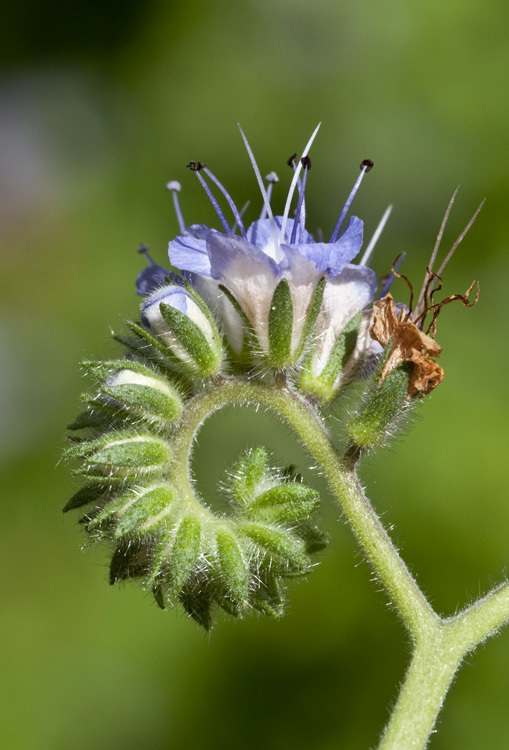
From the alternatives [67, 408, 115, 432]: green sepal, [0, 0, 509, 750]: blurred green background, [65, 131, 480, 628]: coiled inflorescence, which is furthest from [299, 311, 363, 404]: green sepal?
[0, 0, 509, 750]: blurred green background

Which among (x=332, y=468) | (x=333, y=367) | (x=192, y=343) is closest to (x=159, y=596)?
(x=332, y=468)

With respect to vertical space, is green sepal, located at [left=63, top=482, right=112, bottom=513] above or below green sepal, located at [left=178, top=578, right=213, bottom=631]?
above

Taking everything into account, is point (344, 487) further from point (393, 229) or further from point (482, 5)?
point (482, 5)

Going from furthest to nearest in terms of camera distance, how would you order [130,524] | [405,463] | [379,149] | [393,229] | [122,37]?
1. [122,37]
2. [379,149]
3. [393,229]
4. [405,463]
5. [130,524]

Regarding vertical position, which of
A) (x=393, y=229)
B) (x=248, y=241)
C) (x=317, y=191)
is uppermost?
(x=248, y=241)

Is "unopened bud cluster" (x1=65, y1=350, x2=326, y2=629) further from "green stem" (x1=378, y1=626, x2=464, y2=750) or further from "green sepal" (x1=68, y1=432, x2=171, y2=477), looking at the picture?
"green stem" (x1=378, y1=626, x2=464, y2=750)

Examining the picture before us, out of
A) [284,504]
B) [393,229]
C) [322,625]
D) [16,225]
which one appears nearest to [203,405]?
[284,504]
